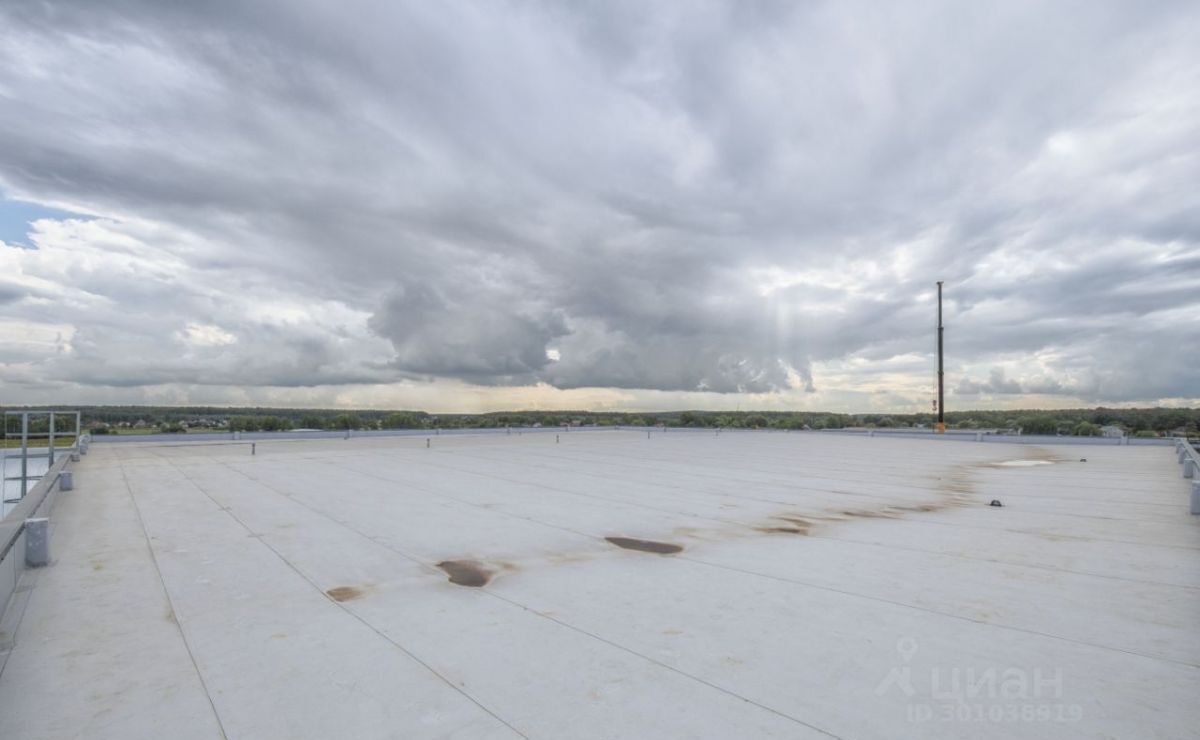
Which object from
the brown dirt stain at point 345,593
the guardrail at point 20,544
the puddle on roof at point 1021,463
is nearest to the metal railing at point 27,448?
the guardrail at point 20,544

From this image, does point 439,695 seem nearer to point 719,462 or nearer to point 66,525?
point 66,525

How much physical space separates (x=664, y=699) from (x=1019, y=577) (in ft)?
18.6

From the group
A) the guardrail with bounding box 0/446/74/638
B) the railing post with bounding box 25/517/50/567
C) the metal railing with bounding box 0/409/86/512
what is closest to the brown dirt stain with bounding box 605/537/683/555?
the guardrail with bounding box 0/446/74/638

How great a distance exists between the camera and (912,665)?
488cm

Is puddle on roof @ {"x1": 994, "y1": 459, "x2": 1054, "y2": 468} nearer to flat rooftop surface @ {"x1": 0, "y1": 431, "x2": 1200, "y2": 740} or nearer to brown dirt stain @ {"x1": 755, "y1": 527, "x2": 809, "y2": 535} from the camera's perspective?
flat rooftop surface @ {"x1": 0, "y1": 431, "x2": 1200, "y2": 740}

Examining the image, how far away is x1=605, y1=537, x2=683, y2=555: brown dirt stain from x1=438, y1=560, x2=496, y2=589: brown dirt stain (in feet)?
7.46

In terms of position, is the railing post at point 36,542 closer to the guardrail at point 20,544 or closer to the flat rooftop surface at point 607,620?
the guardrail at point 20,544

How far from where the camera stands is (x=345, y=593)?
22.4 feet

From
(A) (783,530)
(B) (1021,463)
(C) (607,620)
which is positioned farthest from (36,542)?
(B) (1021,463)

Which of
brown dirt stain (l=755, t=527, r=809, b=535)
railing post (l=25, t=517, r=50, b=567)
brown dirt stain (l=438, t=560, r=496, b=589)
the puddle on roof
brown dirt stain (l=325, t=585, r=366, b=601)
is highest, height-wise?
railing post (l=25, t=517, r=50, b=567)

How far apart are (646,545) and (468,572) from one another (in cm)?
286

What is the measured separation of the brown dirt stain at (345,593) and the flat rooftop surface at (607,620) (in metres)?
0.04

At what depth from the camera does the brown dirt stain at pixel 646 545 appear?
892cm

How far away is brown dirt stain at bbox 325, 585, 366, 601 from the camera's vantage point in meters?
6.69
